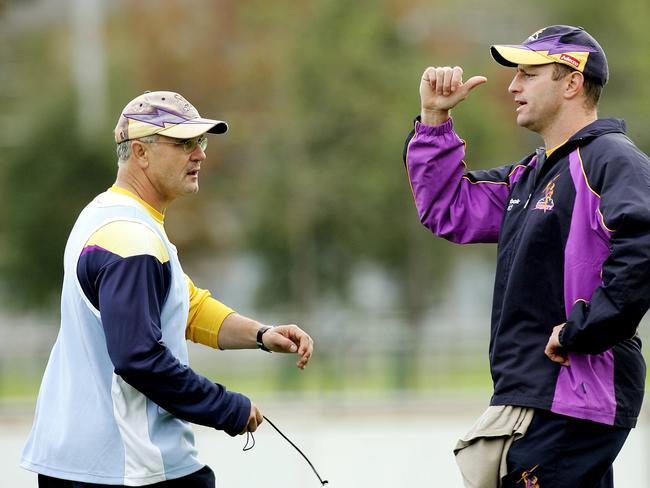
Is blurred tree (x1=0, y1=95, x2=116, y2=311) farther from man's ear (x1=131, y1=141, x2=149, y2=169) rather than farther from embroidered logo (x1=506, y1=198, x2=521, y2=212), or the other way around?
embroidered logo (x1=506, y1=198, x2=521, y2=212)

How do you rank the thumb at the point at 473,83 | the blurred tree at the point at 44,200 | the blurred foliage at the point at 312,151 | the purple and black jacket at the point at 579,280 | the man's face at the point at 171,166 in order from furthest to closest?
the blurred tree at the point at 44,200, the blurred foliage at the point at 312,151, the thumb at the point at 473,83, the man's face at the point at 171,166, the purple and black jacket at the point at 579,280

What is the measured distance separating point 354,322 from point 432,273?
1.83 meters

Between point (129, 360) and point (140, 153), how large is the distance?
0.84 meters

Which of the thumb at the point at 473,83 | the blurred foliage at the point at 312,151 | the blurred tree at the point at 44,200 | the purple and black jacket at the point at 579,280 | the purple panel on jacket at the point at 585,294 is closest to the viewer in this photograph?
the purple and black jacket at the point at 579,280

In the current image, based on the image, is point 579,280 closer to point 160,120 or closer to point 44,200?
point 160,120

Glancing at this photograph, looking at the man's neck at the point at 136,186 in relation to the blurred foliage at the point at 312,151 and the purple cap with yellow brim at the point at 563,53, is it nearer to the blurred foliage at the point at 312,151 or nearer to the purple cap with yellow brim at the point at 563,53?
the purple cap with yellow brim at the point at 563,53

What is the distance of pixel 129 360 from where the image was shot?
4.12 m

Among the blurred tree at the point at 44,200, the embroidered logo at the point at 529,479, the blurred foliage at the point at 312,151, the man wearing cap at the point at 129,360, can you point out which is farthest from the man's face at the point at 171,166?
the blurred tree at the point at 44,200

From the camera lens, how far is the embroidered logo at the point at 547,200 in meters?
4.39

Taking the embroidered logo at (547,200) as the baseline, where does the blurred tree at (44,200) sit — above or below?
Answer: below

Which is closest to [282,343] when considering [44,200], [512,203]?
[512,203]

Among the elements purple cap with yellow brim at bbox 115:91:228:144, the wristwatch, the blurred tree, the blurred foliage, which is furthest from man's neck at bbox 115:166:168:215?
the blurred tree

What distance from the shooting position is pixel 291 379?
19.3 meters

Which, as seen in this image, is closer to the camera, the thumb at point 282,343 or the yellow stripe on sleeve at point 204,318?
the thumb at point 282,343
